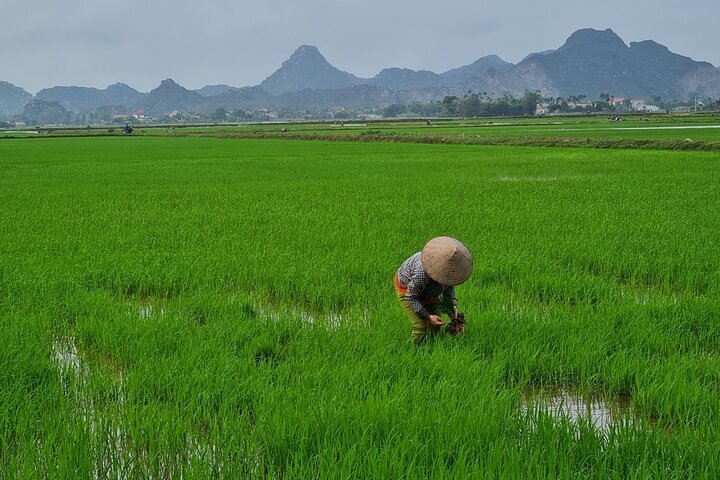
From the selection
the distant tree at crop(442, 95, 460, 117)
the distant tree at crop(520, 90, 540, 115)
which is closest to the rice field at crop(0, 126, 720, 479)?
the distant tree at crop(520, 90, 540, 115)

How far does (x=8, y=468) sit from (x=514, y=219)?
6253mm

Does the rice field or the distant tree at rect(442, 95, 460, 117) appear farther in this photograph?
the distant tree at rect(442, 95, 460, 117)

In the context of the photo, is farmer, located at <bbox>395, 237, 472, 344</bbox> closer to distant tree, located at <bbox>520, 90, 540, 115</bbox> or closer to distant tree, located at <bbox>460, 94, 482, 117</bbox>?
distant tree, located at <bbox>460, 94, 482, 117</bbox>

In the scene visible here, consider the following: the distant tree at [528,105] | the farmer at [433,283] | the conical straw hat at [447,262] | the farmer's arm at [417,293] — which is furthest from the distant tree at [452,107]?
the conical straw hat at [447,262]

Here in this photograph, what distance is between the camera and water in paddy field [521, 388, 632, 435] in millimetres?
2482

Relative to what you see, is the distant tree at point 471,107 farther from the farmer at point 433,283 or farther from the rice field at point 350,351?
the farmer at point 433,283

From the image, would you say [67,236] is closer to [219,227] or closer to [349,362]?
[219,227]

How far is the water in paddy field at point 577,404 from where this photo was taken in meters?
2.48

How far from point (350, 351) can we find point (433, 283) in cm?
53

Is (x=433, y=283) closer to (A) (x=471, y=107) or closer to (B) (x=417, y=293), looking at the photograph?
(B) (x=417, y=293)

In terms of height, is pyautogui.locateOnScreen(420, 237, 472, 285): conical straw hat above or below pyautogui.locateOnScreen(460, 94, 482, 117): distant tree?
below

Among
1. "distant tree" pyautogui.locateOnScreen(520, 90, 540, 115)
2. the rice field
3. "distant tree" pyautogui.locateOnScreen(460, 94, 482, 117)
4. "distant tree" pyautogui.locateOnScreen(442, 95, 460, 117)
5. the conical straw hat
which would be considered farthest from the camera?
"distant tree" pyautogui.locateOnScreen(442, 95, 460, 117)

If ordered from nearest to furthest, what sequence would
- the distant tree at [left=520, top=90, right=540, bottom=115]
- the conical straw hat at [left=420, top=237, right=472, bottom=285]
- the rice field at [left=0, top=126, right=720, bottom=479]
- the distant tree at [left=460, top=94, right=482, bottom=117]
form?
the rice field at [left=0, top=126, right=720, bottom=479] < the conical straw hat at [left=420, top=237, right=472, bottom=285] < the distant tree at [left=520, top=90, right=540, bottom=115] < the distant tree at [left=460, top=94, right=482, bottom=117]

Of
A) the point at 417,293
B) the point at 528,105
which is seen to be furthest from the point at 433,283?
the point at 528,105
